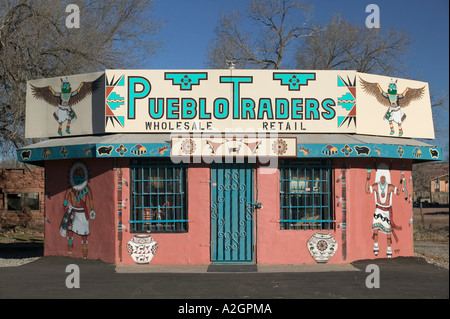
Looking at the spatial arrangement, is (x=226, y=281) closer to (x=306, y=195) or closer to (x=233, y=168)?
(x=233, y=168)

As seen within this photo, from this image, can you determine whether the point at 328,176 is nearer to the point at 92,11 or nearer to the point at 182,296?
the point at 182,296

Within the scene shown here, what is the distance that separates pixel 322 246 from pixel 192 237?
2.92 m

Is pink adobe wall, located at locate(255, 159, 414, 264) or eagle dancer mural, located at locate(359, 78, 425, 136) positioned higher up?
eagle dancer mural, located at locate(359, 78, 425, 136)

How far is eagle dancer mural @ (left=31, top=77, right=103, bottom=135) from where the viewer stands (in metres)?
13.2

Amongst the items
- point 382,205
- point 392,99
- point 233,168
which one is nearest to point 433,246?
point 382,205

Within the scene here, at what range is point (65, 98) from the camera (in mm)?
13445

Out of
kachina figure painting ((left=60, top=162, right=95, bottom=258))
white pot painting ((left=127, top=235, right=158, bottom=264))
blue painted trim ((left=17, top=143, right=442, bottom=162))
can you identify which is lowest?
white pot painting ((left=127, top=235, right=158, bottom=264))

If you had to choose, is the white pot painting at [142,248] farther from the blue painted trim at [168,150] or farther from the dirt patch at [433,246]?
the dirt patch at [433,246]

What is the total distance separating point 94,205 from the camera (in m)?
12.6

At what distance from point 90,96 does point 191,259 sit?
14.8 feet

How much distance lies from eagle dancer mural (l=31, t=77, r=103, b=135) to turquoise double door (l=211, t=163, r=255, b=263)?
146 inches

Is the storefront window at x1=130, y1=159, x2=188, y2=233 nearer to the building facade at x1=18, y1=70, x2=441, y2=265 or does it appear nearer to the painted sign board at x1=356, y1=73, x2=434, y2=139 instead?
the building facade at x1=18, y1=70, x2=441, y2=265

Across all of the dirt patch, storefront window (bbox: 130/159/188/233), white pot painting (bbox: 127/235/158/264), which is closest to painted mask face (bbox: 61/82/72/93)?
storefront window (bbox: 130/159/188/233)

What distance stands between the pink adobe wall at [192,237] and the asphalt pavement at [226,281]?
40cm
